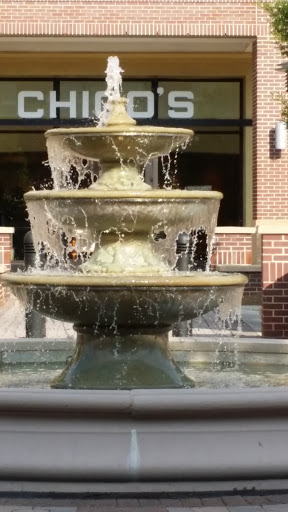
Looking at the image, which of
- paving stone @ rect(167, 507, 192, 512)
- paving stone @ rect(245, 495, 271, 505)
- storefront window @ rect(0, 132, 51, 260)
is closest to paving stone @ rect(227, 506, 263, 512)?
paving stone @ rect(245, 495, 271, 505)

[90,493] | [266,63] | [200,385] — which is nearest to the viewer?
[90,493]

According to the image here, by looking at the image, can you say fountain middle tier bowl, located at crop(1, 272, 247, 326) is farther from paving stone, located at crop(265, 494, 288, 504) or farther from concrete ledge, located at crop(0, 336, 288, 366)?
paving stone, located at crop(265, 494, 288, 504)

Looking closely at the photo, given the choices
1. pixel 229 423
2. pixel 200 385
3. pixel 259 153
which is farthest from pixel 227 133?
pixel 229 423

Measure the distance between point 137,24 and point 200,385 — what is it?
42.8ft

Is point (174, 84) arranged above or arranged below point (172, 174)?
above

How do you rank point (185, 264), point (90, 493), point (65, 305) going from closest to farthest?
1. point (90, 493)
2. point (65, 305)
3. point (185, 264)

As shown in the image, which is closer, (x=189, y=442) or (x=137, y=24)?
(x=189, y=442)

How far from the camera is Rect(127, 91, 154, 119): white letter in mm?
23281

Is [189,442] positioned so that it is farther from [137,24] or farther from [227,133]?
[227,133]

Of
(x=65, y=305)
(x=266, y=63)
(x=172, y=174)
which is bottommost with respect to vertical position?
(x=65, y=305)

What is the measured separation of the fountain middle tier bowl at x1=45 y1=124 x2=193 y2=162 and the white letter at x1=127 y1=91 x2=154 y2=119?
1482 cm

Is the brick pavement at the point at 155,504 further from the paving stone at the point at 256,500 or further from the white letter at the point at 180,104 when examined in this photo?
the white letter at the point at 180,104

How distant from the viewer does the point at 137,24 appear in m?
20.5

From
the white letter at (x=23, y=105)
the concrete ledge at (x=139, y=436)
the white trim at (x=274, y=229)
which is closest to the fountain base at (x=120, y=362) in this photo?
the concrete ledge at (x=139, y=436)
